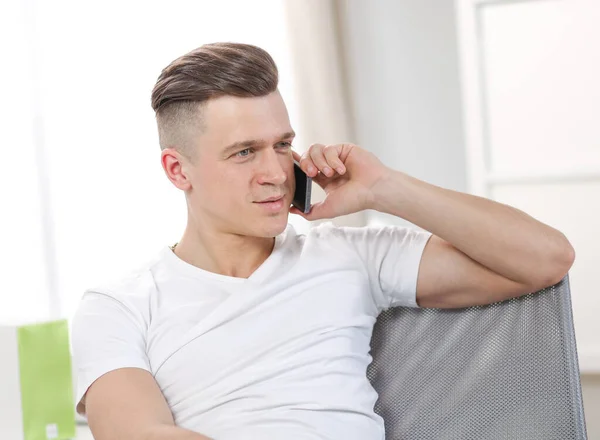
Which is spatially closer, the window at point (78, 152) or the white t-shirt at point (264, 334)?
the white t-shirt at point (264, 334)

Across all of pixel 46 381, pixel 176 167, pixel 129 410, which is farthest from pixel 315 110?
pixel 129 410

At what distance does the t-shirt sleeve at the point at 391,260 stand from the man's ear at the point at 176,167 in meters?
0.33

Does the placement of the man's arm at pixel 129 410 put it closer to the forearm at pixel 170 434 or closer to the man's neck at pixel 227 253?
the forearm at pixel 170 434

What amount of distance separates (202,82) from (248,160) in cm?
17

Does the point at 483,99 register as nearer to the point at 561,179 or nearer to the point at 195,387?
the point at 561,179

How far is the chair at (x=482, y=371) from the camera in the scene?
1.55 metres

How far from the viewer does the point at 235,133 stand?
5.35ft

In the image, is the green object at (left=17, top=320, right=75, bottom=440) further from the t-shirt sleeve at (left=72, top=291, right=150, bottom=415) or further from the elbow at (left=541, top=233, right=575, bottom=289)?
the elbow at (left=541, top=233, right=575, bottom=289)

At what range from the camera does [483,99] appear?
293 cm

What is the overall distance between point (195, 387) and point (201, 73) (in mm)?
577

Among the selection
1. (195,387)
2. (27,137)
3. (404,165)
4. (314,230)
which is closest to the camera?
(195,387)

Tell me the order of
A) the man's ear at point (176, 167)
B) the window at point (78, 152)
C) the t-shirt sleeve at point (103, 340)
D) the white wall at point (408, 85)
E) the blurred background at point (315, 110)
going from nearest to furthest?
the t-shirt sleeve at point (103, 340)
the man's ear at point (176, 167)
the blurred background at point (315, 110)
the white wall at point (408, 85)
the window at point (78, 152)

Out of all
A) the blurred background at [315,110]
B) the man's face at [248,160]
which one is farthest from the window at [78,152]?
the man's face at [248,160]

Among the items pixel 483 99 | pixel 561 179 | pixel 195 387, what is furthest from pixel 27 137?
pixel 195 387
